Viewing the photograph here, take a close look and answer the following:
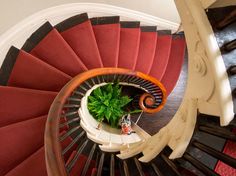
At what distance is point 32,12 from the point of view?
315 centimetres

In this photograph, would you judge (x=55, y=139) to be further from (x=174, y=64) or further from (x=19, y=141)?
(x=174, y=64)

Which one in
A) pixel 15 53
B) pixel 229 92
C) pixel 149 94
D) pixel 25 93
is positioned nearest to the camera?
pixel 229 92

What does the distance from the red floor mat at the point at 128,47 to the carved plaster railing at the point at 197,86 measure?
198cm

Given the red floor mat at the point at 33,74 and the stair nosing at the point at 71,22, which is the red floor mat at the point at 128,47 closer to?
the stair nosing at the point at 71,22

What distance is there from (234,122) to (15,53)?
268 cm

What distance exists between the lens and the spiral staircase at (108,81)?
125 centimetres

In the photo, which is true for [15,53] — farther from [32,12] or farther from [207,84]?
[207,84]

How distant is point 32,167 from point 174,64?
2.83 metres

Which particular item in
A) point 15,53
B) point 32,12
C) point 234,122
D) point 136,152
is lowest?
point 136,152

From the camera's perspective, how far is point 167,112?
414cm

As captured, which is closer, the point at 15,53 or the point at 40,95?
the point at 40,95

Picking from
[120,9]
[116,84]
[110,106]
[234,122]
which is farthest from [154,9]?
[234,122]

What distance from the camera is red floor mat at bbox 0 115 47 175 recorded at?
2396 mm

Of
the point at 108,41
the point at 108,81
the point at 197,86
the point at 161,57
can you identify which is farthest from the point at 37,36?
the point at 197,86
